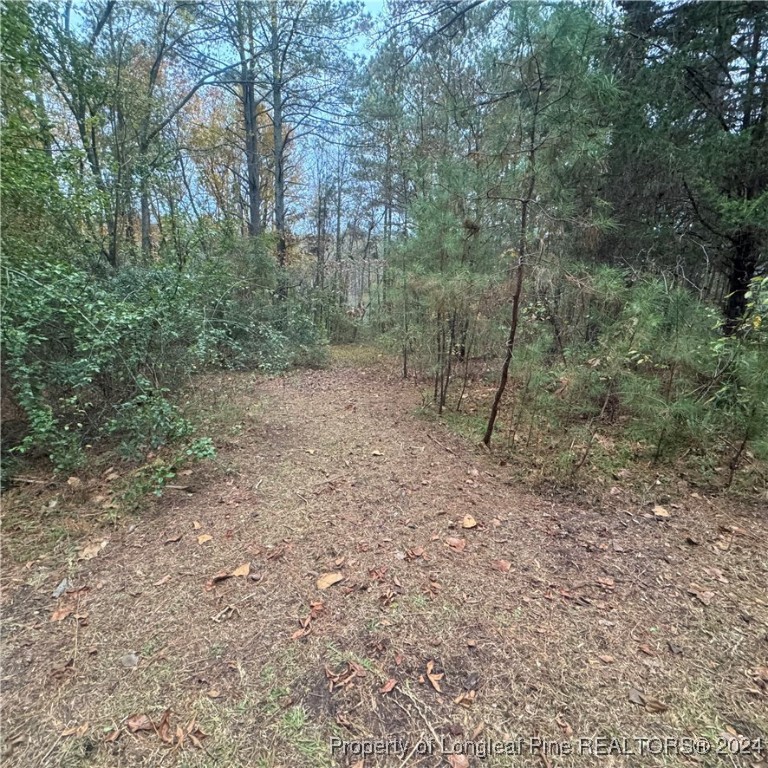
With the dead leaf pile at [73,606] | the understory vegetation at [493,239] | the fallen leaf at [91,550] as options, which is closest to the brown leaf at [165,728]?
the dead leaf pile at [73,606]

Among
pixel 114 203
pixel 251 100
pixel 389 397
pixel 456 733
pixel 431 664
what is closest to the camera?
pixel 456 733

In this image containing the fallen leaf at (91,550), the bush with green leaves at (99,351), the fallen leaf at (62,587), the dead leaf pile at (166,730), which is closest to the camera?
the dead leaf pile at (166,730)

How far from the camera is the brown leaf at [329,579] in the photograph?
6.14ft

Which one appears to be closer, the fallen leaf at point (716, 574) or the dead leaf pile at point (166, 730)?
the dead leaf pile at point (166, 730)

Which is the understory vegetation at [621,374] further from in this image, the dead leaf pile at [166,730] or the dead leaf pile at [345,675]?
the dead leaf pile at [166,730]

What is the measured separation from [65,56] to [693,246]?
722 centimetres

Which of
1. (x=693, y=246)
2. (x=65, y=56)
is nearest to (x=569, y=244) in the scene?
(x=693, y=246)

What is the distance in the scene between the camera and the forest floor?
121cm

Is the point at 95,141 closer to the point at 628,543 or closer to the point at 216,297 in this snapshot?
the point at 216,297

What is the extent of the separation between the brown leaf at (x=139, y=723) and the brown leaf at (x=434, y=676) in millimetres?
1008

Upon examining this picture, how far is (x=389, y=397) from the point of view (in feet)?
17.3

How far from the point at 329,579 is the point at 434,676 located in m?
0.71

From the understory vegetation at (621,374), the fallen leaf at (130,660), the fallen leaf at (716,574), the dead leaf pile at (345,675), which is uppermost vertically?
the understory vegetation at (621,374)

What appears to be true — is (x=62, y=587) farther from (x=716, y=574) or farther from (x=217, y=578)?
(x=716, y=574)
